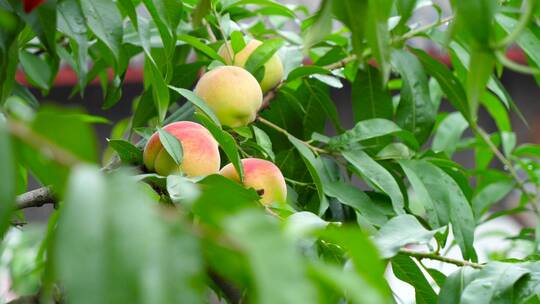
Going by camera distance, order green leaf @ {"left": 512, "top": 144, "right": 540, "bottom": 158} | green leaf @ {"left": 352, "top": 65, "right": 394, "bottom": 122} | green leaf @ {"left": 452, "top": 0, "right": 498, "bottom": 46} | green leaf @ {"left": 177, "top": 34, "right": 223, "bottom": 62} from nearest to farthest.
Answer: green leaf @ {"left": 452, "top": 0, "right": 498, "bottom": 46} → green leaf @ {"left": 177, "top": 34, "right": 223, "bottom": 62} → green leaf @ {"left": 352, "top": 65, "right": 394, "bottom": 122} → green leaf @ {"left": 512, "top": 144, "right": 540, "bottom": 158}

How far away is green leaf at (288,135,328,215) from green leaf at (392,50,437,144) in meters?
0.15

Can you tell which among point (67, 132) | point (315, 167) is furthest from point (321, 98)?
point (67, 132)

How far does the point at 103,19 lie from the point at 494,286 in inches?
14.3

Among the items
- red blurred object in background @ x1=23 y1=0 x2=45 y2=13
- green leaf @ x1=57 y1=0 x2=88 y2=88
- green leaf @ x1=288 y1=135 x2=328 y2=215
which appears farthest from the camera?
green leaf @ x1=288 y1=135 x2=328 y2=215

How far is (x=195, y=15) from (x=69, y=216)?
7.8 inches

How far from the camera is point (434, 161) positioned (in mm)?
1035

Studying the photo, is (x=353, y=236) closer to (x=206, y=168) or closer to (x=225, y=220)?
(x=225, y=220)

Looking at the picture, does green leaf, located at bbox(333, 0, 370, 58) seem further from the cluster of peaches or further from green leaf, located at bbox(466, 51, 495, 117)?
the cluster of peaches

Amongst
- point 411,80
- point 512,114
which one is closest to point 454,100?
point 411,80

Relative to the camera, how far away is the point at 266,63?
38.4 inches

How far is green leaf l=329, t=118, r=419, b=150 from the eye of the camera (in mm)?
966

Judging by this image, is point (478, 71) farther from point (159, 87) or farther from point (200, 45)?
point (200, 45)

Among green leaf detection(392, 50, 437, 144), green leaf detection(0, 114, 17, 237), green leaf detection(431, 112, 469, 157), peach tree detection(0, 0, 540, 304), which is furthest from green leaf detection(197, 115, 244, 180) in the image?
green leaf detection(431, 112, 469, 157)

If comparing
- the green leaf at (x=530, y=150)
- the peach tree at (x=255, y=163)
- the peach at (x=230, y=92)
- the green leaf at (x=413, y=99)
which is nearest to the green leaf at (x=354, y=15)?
the peach tree at (x=255, y=163)
